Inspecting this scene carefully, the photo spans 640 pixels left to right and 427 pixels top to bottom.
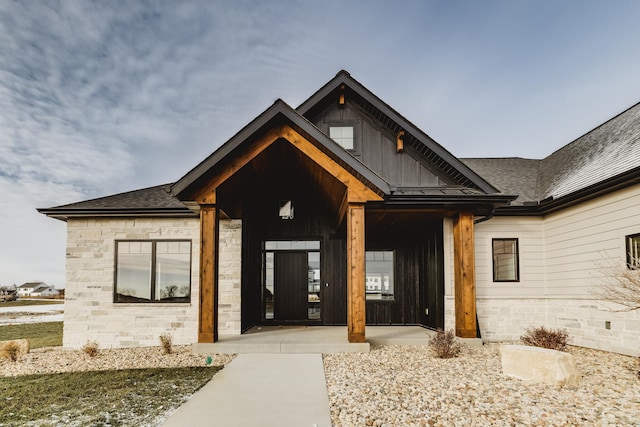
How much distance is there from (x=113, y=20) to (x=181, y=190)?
6.98 m

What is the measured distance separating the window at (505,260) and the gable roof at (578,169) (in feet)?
2.86

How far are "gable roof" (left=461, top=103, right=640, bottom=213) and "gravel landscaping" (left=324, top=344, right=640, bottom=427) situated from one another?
322 centimetres

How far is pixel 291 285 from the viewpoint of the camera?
1123cm

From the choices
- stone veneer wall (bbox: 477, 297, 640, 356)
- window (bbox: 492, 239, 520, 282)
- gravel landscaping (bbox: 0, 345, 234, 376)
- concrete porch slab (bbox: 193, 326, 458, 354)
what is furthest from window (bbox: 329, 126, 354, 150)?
gravel landscaping (bbox: 0, 345, 234, 376)

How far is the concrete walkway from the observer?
4125mm

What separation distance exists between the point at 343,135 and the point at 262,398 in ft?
22.5

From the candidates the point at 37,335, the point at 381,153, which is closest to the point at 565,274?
the point at 381,153

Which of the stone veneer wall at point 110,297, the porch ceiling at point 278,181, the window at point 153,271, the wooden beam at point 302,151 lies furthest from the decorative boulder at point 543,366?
the window at point 153,271

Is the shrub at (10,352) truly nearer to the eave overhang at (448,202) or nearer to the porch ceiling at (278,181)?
the porch ceiling at (278,181)

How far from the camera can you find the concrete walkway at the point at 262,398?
412 cm

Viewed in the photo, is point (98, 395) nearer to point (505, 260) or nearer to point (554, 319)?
point (505, 260)

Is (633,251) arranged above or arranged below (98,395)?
above

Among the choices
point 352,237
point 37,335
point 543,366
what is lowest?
point 37,335

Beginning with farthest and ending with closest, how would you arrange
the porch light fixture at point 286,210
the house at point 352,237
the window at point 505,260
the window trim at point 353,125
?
1. the porch light fixture at point 286,210
2. the window trim at point 353,125
3. the window at point 505,260
4. the house at point 352,237
